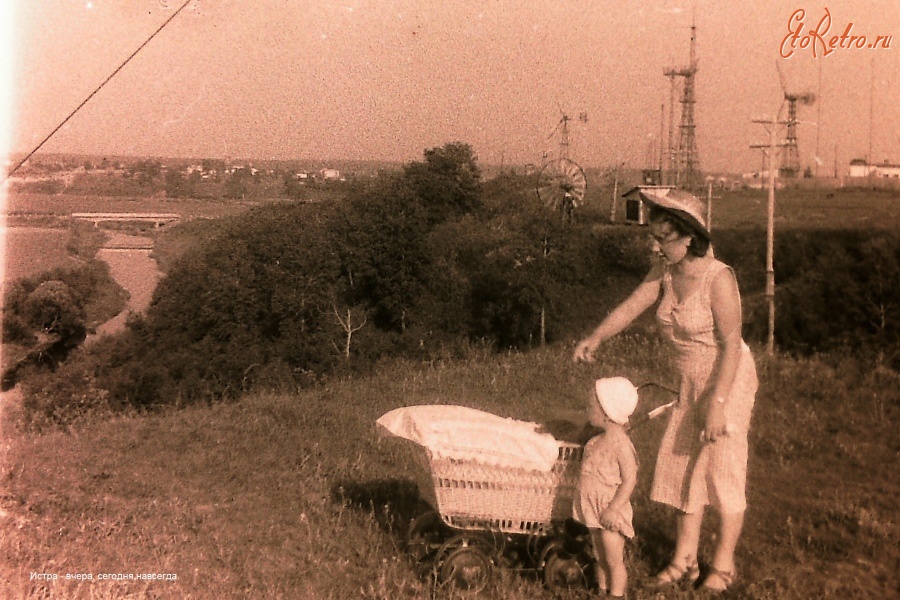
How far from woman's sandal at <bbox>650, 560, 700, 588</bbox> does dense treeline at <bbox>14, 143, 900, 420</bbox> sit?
12.0 meters

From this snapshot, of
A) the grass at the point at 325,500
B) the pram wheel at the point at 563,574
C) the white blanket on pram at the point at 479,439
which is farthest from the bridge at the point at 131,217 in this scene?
the pram wheel at the point at 563,574

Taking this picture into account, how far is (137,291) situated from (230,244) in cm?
632

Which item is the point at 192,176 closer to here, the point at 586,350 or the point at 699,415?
the point at 586,350

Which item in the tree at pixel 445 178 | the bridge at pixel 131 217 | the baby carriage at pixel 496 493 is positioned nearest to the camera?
the baby carriage at pixel 496 493

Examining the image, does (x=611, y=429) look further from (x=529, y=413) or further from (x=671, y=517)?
(x=529, y=413)

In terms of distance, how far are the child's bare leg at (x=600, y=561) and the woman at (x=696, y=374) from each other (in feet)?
0.90

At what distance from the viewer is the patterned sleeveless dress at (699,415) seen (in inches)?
127

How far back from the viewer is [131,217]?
36.1 feet

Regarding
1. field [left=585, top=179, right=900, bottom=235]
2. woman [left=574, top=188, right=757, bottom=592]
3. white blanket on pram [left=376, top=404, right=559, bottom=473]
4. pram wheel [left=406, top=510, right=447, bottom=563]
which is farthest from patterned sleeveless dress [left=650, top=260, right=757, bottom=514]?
field [left=585, top=179, right=900, bottom=235]

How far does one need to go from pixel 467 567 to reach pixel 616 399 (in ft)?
3.12

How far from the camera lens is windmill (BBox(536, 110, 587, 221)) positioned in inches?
728

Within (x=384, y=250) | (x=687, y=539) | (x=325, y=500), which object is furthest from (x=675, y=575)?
(x=384, y=250)

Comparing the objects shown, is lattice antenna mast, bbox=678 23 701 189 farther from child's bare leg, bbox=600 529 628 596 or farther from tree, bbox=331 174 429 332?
child's bare leg, bbox=600 529 628 596

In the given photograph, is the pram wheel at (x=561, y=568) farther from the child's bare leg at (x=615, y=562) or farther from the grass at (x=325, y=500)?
the child's bare leg at (x=615, y=562)
